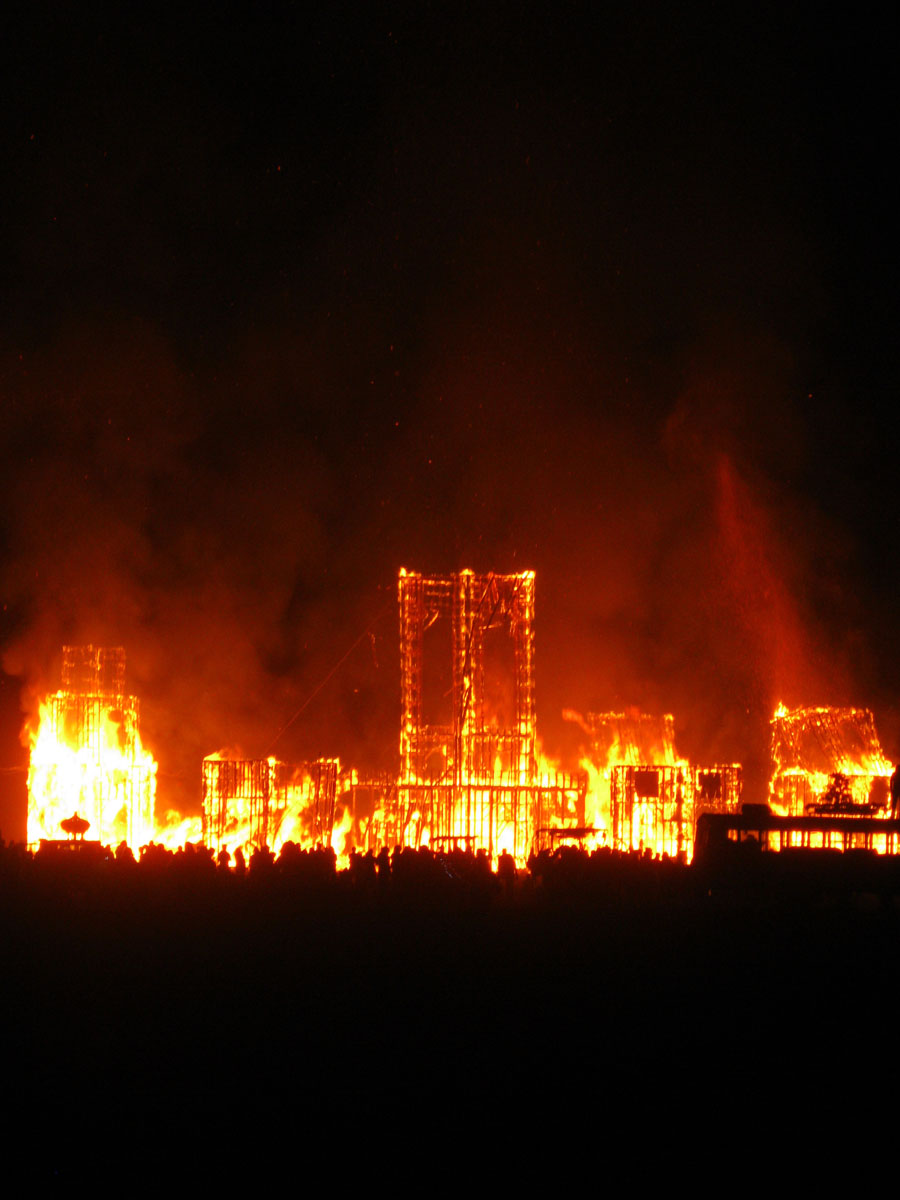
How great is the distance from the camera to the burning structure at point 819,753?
2803cm

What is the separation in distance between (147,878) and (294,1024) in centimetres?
477

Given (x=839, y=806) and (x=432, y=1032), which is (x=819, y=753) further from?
(x=432, y=1032)

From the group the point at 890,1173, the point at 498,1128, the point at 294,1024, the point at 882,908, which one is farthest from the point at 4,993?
the point at 882,908

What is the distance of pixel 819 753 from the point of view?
29109 millimetres

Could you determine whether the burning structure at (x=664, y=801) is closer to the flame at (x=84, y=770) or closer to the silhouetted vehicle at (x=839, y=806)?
the silhouetted vehicle at (x=839, y=806)

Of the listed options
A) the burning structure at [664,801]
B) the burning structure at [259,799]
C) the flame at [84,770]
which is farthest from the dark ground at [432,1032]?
the flame at [84,770]

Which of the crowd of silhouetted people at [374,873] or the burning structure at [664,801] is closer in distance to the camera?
the crowd of silhouetted people at [374,873]

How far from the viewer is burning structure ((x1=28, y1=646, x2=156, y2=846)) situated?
24922mm

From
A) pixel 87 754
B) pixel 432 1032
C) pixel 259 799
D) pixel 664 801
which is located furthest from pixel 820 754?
pixel 432 1032

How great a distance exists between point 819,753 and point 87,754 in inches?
609

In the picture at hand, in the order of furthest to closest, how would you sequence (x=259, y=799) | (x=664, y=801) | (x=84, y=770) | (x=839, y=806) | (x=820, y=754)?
(x=820, y=754), (x=84, y=770), (x=259, y=799), (x=664, y=801), (x=839, y=806)

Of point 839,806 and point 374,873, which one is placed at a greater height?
point 839,806

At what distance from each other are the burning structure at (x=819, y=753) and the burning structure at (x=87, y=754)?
13.1 m

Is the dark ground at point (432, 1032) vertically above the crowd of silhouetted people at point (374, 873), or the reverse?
the crowd of silhouetted people at point (374, 873)
